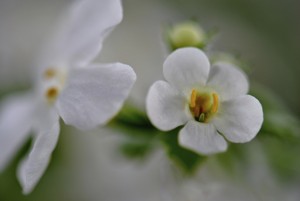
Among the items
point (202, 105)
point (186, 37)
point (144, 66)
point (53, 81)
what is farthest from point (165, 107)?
point (144, 66)

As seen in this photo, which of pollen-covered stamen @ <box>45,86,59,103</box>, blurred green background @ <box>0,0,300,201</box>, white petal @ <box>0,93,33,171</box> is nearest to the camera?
pollen-covered stamen @ <box>45,86,59,103</box>

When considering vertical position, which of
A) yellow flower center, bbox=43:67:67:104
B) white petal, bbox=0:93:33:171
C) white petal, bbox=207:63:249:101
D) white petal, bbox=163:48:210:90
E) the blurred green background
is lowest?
the blurred green background

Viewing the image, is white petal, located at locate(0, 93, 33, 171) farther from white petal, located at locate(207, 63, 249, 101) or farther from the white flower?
white petal, located at locate(207, 63, 249, 101)

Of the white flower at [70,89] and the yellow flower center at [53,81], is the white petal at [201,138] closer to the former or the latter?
the white flower at [70,89]

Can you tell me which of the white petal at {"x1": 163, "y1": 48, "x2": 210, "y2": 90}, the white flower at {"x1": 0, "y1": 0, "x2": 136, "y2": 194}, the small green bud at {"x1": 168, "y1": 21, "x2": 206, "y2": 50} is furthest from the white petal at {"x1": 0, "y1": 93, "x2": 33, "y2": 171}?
the white petal at {"x1": 163, "y1": 48, "x2": 210, "y2": 90}

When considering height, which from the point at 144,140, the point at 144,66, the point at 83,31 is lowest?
the point at 144,66

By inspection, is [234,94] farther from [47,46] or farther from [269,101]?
[47,46]

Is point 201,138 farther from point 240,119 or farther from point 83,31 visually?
point 83,31
